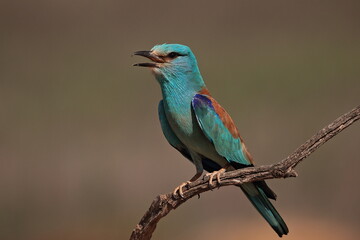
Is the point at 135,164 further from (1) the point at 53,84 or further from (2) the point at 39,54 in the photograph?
(2) the point at 39,54

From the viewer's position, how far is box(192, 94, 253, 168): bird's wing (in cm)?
307

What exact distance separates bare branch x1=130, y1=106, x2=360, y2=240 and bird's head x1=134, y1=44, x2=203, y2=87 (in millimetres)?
466

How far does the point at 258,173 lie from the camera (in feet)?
8.55

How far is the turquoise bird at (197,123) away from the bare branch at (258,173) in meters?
0.23

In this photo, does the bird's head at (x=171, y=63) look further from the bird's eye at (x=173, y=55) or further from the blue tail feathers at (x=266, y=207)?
the blue tail feathers at (x=266, y=207)

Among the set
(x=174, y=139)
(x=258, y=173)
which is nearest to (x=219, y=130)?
(x=174, y=139)

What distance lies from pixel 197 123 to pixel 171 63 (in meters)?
0.25

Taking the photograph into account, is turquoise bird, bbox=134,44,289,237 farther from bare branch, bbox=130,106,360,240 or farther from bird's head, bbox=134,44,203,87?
bare branch, bbox=130,106,360,240

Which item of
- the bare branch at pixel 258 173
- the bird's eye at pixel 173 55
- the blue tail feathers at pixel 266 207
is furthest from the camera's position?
the bird's eye at pixel 173 55

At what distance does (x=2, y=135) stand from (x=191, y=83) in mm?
3020

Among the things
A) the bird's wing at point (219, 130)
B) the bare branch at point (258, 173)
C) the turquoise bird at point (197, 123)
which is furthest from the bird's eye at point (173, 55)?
the bare branch at point (258, 173)

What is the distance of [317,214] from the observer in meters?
5.13

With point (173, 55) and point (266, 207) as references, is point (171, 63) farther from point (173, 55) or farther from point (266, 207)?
point (266, 207)

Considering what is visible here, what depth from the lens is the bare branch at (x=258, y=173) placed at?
8.21ft
